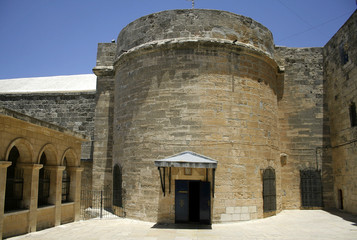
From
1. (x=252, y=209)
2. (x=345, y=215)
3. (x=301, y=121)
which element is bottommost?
(x=345, y=215)

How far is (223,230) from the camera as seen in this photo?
915 cm

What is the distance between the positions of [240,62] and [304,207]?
269 inches

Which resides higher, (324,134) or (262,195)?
(324,134)

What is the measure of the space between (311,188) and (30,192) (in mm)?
10908

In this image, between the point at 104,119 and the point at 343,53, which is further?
the point at 104,119

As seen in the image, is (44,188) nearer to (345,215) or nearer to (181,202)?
(181,202)

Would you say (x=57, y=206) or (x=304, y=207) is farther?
(x=304, y=207)

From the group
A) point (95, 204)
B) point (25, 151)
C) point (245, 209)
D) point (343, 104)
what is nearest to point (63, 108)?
point (95, 204)

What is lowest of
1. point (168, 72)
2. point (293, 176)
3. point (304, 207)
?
point (304, 207)

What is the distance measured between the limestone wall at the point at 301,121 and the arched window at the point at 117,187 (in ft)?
22.7

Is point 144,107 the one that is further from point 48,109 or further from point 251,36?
point 48,109

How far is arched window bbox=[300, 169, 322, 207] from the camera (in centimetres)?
1307

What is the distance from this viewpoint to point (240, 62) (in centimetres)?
1144

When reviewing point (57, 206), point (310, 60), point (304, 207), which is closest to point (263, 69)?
point (310, 60)
